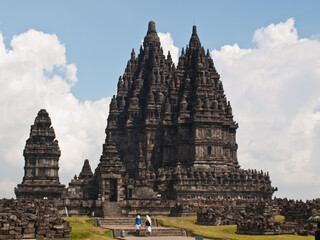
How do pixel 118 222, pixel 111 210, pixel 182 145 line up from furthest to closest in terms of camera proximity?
pixel 182 145, pixel 111 210, pixel 118 222

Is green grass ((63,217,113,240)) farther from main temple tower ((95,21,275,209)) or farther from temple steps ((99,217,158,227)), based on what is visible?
main temple tower ((95,21,275,209))

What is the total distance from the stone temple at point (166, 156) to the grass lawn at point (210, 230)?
8.07 meters

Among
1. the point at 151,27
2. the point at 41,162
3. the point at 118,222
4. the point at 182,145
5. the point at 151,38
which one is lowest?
the point at 118,222

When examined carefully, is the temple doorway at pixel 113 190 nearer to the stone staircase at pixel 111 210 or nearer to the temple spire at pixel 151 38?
the stone staircase at pixel 111 210

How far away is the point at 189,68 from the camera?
96.5 m

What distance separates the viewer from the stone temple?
70.8m

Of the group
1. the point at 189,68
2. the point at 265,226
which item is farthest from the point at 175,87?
the point at 265,226

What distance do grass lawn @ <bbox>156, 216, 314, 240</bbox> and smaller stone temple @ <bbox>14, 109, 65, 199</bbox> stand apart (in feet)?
129

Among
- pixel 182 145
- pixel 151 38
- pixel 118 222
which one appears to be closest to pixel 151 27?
pixel 151 38

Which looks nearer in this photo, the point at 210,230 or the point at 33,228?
the point at 33,228

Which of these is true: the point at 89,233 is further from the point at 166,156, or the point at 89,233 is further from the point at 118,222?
the point at 166,156

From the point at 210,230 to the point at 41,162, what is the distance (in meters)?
51.3

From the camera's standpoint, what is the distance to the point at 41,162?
9606 centimetres

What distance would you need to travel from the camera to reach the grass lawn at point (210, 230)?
45.5 metres
